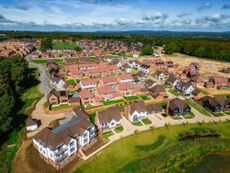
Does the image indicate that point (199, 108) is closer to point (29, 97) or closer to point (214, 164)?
point (214, 164)

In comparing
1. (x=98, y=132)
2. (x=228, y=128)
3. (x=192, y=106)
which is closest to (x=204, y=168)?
(x=228, y=128)

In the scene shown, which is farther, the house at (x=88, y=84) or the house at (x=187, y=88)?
the house at (x=88, y=84)

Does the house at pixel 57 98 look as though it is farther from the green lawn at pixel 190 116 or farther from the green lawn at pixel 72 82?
the green lawn at pixel 190 116

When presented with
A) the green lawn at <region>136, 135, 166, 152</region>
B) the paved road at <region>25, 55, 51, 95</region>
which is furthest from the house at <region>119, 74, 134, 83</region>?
the green lawn at <region>136, 135, 166, 152</region>

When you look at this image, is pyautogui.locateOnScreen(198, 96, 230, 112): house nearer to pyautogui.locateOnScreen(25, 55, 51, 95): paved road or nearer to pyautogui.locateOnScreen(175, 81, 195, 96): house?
pyautogui.locateOnScreen(175, 81, 195, 96): house

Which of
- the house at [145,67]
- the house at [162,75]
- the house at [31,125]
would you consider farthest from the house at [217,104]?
the house at [31,125]

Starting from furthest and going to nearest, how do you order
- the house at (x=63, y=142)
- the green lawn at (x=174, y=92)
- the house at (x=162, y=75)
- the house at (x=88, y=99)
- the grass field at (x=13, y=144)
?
the house at (x=162, y=75) → the green lawn at (x=174, y=92) → the house at (x=88, y=99) → the grass field at (x=13, y=144) → the house at (x=63, y=142)
